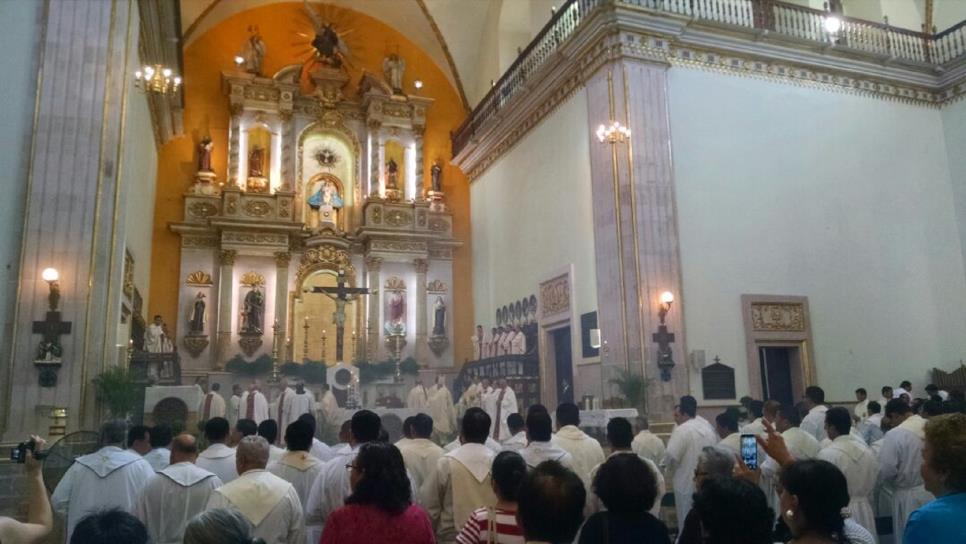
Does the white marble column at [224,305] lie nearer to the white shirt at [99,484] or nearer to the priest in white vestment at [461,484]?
the white shirt at [99,484]

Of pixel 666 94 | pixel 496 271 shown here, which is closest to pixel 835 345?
pixel 666 94

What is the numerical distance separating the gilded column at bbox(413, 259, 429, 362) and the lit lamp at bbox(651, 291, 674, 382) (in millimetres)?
9389

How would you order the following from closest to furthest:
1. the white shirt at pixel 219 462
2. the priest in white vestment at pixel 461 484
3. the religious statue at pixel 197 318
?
the priest in white vestment at pixel 461 484, the white shirt at pixel 219 462, the religious statue at pixel 197 318

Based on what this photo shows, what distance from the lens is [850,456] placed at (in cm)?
582

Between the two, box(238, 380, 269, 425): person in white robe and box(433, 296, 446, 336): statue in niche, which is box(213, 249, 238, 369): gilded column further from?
box(433, 296, 446, 336): statue in niche

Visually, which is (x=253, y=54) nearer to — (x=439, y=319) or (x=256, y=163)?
(x=256, y=163)

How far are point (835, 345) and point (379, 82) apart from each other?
14456 mm

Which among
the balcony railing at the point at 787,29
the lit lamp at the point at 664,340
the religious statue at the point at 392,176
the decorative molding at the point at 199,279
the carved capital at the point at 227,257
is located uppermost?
the balcony railing at the point at 787,29

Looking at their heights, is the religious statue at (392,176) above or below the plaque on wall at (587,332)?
above

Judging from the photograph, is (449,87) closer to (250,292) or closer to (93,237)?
(250,292)

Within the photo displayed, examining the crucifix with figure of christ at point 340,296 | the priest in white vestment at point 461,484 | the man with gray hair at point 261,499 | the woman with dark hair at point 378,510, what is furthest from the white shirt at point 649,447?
the crucifix with figure of christ at point 340,296

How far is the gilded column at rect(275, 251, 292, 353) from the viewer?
20.0 meters

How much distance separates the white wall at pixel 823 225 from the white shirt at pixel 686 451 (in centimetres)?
591

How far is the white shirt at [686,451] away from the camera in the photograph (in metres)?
7.21
